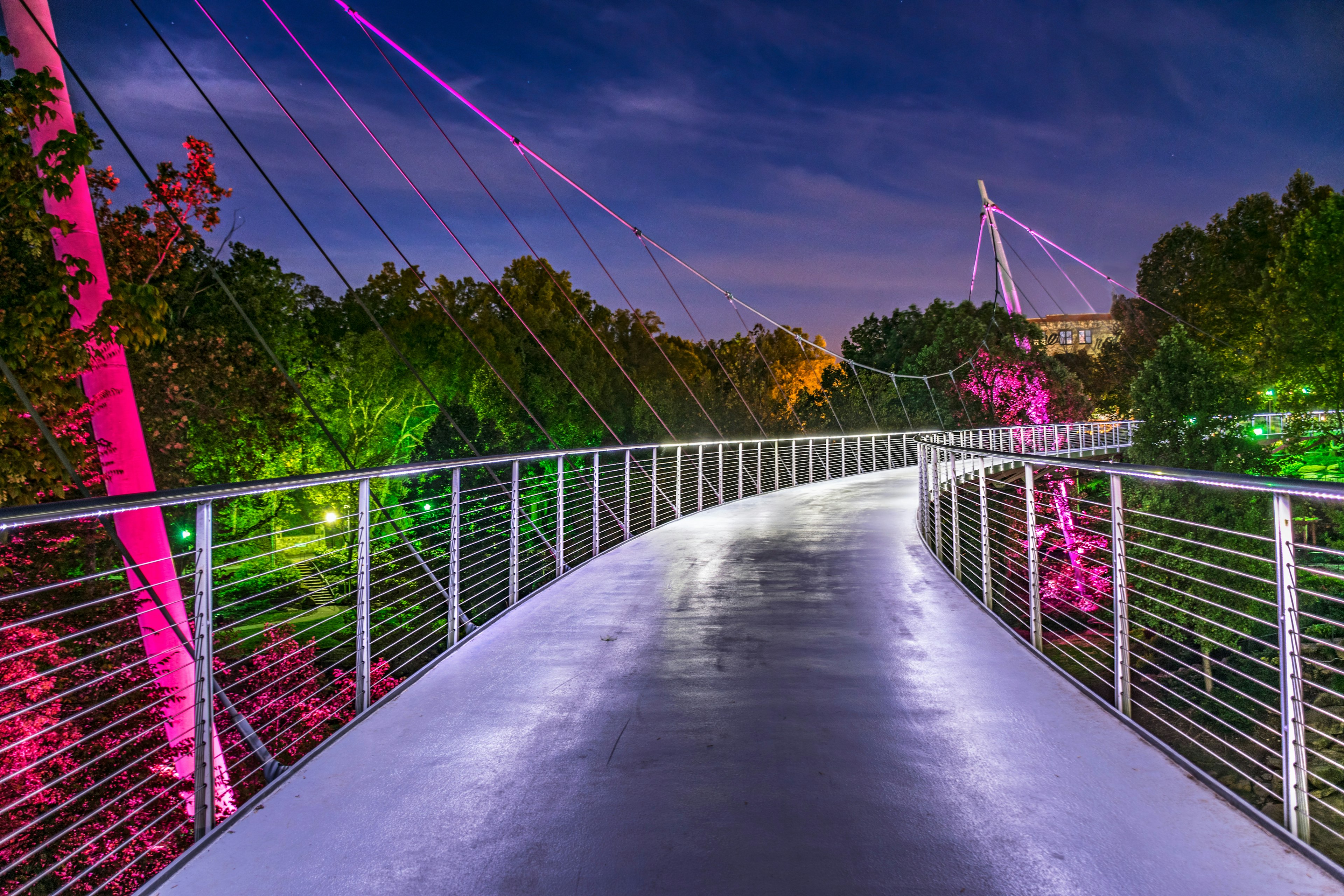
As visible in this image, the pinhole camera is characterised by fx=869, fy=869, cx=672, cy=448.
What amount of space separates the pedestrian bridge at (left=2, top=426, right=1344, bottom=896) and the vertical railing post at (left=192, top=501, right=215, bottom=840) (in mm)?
21

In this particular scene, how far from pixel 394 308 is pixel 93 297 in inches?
1476

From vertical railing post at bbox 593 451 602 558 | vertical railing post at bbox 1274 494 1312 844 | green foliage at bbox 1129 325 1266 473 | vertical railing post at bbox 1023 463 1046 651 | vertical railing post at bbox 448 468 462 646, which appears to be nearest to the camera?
vertical railing post at bbox 1274 494 1312 844

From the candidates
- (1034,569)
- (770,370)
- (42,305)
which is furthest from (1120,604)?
(770,370)

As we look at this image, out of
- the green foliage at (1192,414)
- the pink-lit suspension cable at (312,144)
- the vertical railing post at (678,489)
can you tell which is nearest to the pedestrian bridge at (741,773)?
the pink-lit suspension cable at (312,144)

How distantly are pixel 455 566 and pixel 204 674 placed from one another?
6.64ft

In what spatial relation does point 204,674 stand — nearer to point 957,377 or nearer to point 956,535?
point 956,535

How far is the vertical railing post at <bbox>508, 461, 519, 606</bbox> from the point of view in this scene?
5.27m

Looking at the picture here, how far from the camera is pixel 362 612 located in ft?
11.6

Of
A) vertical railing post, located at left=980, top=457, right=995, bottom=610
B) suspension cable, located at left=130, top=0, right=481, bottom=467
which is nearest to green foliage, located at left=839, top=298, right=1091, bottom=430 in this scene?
suspension cable, located at left=130, top=0, right=481, bottom=467

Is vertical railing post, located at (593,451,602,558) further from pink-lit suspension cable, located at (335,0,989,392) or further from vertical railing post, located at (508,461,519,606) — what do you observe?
pink-lit suspension cable, located at (335,0,989,392)

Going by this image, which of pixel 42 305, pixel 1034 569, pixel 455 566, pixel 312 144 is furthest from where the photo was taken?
pixel 312 144

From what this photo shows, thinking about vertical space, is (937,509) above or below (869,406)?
below

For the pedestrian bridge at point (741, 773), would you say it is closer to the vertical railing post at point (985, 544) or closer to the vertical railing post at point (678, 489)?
the vertical railing post at point (985, 544)

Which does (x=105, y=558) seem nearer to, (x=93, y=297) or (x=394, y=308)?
(x=93, y=297)
